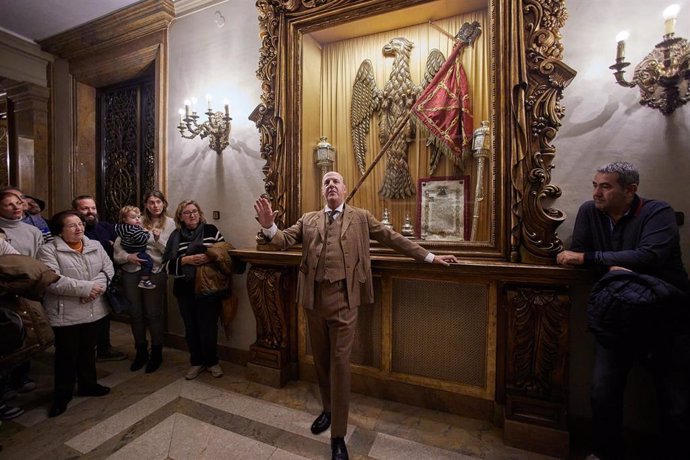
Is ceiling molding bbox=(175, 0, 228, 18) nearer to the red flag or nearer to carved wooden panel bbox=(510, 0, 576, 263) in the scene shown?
the red flag

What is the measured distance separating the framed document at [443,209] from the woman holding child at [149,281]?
2.29 m

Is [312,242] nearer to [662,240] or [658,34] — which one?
[662,240]

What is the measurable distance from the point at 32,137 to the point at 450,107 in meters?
5.26

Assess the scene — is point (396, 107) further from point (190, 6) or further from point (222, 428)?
point (222, 428)

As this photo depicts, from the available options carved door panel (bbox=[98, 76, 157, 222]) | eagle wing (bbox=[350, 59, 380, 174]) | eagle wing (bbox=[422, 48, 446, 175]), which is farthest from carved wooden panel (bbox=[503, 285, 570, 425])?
carved door panel (bbox=[98, 76, 157, 222])

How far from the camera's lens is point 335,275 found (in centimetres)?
176

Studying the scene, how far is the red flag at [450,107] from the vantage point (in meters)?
2.26

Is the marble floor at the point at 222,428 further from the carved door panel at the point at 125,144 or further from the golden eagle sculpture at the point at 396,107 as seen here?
the carved door panel at the point at 125,144


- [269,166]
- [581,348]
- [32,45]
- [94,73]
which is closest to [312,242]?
[269,166]

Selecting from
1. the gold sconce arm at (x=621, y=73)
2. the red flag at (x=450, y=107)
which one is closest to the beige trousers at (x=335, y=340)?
the red flag at (x=450, y=107)

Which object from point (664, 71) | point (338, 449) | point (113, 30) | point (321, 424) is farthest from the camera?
point (113, 30)

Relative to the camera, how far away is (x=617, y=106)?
1.75 m

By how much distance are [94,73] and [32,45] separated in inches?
40.9

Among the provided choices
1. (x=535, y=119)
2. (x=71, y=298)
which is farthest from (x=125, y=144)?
(x=535, y=119)
